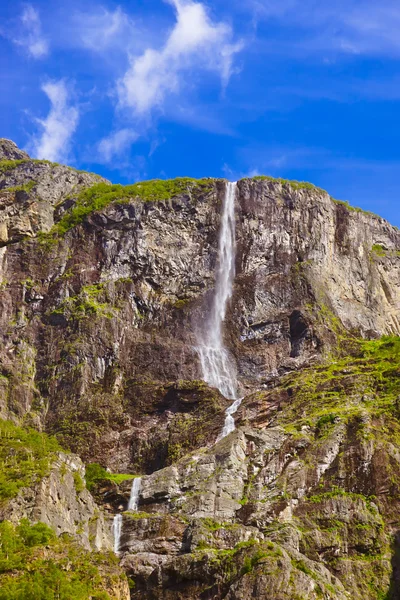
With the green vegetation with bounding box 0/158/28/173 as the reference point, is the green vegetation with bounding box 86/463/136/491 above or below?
below

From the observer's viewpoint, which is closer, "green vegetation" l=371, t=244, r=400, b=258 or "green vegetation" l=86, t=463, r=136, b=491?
"green vegetation" l=86, t=463, r=136, b=491

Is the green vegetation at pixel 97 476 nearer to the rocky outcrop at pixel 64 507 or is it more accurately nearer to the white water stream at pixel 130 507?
the white water stream at pixel 130 507

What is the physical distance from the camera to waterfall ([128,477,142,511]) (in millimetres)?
72875

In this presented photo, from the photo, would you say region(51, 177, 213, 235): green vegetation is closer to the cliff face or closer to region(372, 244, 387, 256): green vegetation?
the cliff face

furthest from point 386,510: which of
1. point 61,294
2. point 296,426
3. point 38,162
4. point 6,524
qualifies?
point 38,162

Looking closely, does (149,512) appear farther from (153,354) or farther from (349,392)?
(153,354)

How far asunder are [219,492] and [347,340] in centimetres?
3462

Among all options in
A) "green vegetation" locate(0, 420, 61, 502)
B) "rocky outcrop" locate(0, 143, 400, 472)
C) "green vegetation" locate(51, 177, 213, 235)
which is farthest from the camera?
"green vegetation" locate(51, 177, 213, 235)

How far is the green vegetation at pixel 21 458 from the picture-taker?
2442 inches

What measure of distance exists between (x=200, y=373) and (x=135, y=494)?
25.7 metres

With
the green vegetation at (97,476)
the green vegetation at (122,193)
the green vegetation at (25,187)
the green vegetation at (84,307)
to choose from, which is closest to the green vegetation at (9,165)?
the green vegetation at (25,187)

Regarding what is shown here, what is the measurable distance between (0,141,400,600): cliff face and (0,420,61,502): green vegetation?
2586mm

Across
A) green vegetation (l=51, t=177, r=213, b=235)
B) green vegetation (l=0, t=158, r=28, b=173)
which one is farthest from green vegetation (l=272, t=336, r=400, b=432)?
green vegetation (l=0, t=158, r=28, b=173)

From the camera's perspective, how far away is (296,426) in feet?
251
